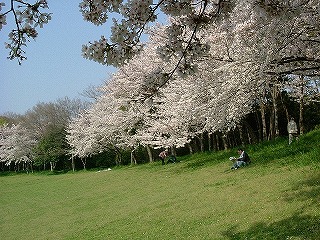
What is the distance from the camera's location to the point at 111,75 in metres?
31.2

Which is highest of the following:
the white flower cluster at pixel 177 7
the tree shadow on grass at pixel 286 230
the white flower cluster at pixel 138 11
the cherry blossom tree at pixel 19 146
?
the cherry blossom tree at pixel 19 146

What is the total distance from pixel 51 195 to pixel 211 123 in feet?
34.4

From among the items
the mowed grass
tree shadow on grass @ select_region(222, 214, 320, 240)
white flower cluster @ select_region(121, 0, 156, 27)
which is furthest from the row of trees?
tree shadow on grass @ select_region(222, 214, 320, 240)

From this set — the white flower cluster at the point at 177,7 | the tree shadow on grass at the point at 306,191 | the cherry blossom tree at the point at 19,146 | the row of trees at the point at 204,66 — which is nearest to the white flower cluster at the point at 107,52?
the row of trees at the point at 204,66

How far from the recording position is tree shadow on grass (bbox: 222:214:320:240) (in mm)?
Result: 5965

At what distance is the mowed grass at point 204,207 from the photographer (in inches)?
288

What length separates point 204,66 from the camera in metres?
14.4

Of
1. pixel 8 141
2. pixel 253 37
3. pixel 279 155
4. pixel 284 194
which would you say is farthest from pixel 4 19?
pixel 8 141

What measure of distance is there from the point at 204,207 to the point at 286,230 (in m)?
3.66

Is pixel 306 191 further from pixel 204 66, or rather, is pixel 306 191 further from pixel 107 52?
pixel 204 66

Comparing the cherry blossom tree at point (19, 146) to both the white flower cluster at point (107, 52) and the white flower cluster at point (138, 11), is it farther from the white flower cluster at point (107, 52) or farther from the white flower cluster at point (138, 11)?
the white flower cluster at point (138, 11)

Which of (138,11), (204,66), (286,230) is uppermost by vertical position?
(204,66)

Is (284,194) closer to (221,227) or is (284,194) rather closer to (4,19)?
(221,227)

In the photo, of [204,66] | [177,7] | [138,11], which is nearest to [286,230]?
[177,7]
